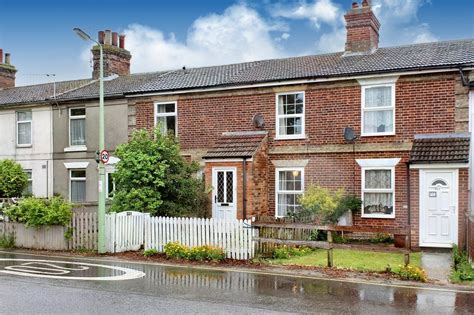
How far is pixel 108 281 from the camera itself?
11.9 m

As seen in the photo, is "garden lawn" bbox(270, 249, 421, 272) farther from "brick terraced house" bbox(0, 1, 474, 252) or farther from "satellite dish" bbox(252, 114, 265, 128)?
"satellite dish" bbox(252, 114, 265, 128)

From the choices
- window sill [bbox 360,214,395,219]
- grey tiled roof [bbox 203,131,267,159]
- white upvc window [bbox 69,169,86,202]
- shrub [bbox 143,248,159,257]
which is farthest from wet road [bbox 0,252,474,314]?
white upvc window [bbox 69,169,86,202]

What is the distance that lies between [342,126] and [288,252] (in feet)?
19.9

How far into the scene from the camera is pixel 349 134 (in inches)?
754

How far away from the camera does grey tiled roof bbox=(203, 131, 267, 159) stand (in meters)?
19.7

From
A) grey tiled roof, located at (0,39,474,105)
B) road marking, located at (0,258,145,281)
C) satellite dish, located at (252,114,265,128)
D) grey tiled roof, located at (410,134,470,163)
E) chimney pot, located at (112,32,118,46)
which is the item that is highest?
chimney pot, located at (112,32,118,46)

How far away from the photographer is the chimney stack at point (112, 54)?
29.2m

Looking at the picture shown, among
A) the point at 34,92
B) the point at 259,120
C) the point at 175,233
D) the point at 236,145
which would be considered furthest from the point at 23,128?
the point at 175,233

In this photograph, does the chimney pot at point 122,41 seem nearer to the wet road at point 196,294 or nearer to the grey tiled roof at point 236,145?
the grey tiled roof at point 236,145

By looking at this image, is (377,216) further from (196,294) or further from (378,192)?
(196,294)

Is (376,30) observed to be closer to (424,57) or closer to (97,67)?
(424,57)

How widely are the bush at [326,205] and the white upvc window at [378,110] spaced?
2461mm

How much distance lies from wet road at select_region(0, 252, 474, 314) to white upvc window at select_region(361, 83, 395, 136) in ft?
28.1

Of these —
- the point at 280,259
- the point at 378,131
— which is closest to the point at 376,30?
the point at 378,131
